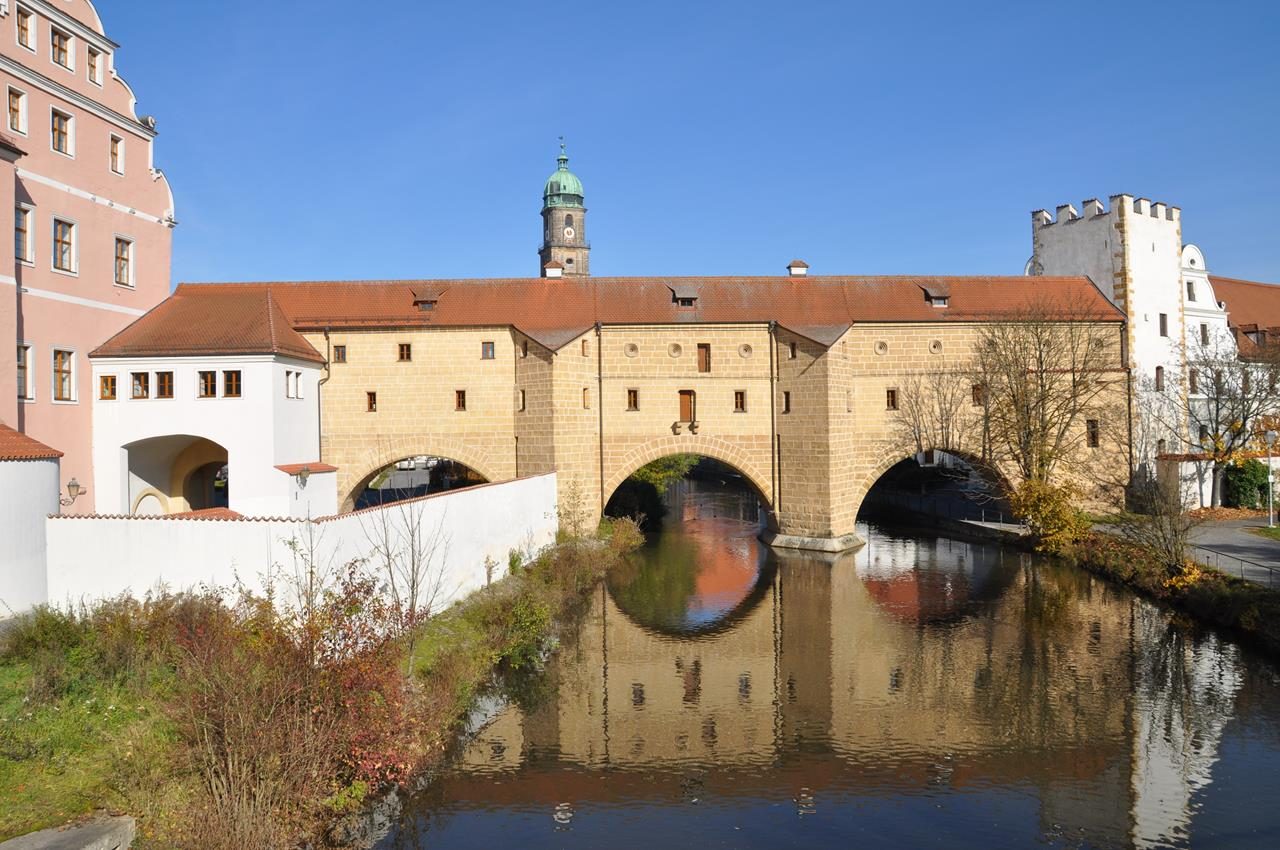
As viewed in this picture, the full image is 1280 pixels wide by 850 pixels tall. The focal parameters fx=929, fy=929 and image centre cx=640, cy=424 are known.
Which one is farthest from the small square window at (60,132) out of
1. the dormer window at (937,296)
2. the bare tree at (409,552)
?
the dormer window at (937,296)

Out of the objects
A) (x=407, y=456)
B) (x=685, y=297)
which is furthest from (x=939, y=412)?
(x=407, y=456)

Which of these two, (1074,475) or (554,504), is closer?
(554,504)

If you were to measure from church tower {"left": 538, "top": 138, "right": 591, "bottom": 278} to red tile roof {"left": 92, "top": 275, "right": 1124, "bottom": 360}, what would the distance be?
48.2m

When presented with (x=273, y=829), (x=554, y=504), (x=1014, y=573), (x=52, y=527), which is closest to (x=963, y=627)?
(x=1014, y=573)

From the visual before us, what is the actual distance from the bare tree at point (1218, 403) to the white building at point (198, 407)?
27612 millimetres

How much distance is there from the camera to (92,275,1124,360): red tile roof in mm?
29031

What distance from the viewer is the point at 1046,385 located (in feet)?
96.8

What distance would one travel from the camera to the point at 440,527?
17.3 metres

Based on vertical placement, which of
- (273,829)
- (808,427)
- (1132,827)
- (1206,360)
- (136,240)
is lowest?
(1132,827)

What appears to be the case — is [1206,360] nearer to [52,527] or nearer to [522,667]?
[522,667]

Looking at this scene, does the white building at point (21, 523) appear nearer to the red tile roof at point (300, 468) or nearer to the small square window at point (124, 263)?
the red tile roof at point (300, 468)

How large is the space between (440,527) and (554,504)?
999 centimetres

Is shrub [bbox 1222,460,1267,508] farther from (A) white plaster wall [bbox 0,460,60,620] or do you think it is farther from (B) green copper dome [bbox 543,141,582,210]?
(B) green copper dome [bbox 543,141,582,210]

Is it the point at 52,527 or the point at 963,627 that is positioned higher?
the point at 52,527
